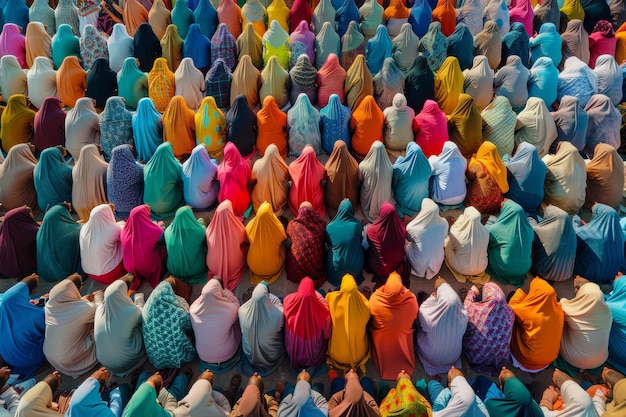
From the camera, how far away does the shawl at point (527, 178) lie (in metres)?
6.29

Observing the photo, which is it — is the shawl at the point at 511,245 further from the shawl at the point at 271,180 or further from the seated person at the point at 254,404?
the seated person at the point at 254,404

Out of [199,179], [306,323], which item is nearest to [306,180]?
[199,179]

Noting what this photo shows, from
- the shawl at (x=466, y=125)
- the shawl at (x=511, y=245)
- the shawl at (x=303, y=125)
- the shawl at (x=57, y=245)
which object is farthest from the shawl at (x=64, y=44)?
the shawl at (x=511, y=245)

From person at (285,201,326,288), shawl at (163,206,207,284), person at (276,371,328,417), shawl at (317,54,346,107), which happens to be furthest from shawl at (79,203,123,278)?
shawl at (317,54,346,107)

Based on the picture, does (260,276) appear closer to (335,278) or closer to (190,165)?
(335,278)

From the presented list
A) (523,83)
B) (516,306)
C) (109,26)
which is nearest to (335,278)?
(516,306)

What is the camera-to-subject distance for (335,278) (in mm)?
5547

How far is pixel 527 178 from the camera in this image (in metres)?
6.29

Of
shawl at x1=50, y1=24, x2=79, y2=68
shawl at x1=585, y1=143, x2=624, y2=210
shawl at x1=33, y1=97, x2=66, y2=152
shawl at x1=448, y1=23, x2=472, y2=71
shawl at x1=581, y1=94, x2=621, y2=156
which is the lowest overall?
shawl at x1=585, y1=143, x2=624, y2=210

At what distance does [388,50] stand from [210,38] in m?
3.38

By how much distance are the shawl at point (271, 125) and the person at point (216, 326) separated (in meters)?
2.84

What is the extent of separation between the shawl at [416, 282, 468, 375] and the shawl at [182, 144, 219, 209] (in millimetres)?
3093

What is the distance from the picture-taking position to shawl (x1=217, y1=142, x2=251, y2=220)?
20.4 ft

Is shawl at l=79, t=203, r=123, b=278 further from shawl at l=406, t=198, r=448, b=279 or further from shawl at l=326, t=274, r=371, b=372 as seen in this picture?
shawl at l=406, t=198, r=448, b=279
